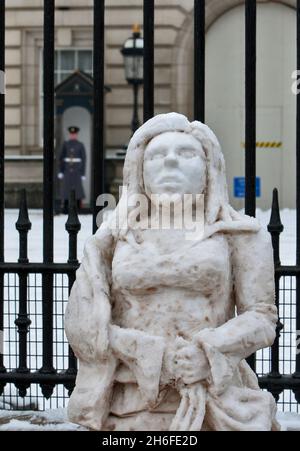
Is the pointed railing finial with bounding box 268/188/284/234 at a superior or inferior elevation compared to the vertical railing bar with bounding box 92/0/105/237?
inferior

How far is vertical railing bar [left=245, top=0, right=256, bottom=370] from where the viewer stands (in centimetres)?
567

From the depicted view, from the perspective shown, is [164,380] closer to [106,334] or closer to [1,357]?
[106,334]

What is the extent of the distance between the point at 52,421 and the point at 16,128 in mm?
14761

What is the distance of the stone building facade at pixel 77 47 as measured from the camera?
19.3 metres

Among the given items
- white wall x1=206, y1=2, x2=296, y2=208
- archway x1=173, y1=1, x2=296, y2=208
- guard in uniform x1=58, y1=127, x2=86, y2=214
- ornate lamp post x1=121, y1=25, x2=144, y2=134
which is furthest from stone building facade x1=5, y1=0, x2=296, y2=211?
ornate lamp post x1=121, y1=25, x2=144, y2=134

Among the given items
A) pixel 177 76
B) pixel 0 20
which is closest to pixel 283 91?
pixel 177 76

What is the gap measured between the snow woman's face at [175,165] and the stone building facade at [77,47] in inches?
579

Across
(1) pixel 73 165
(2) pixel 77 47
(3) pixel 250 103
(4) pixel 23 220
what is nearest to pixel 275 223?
(3) pixel 250 103

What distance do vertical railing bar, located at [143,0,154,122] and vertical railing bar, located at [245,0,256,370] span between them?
1.74 feet

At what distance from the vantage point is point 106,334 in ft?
13.1

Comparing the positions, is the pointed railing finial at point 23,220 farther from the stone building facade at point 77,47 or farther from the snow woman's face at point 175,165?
the stone building facade at point 77,47

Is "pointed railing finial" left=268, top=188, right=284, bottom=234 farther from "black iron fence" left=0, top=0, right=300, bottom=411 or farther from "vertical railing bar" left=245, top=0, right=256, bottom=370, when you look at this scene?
"vertical railing bar" left=245, top=0, right=256, bottom=370

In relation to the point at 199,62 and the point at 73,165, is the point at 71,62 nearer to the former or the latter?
the point at 73,165

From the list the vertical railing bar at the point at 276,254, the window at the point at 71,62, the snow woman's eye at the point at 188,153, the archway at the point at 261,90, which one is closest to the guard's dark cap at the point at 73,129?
the window at the point at 71,62
